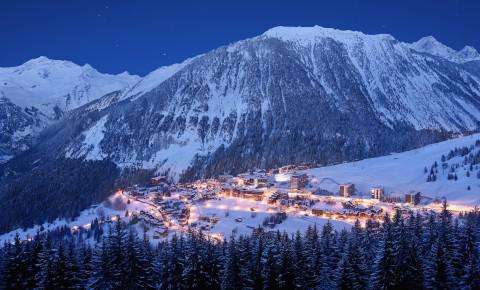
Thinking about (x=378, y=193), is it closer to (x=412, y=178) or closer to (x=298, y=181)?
(x=412, y=178)

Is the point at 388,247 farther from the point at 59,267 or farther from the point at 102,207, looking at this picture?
the point at 102,207

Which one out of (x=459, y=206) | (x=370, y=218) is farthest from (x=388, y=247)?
(x=459, y=206)

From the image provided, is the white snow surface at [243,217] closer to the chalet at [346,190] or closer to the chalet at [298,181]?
the chalet at [298,181]

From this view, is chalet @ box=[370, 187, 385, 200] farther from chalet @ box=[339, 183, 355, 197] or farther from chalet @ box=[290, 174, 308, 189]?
chalet @ box=[290, 174, 308, 189]

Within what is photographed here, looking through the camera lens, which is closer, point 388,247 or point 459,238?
point 388,247

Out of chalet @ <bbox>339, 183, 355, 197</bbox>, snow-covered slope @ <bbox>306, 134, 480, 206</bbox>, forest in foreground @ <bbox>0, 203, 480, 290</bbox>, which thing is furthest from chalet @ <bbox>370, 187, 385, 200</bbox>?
forest in foreground @ <bbox>0, 203, 480, 290</bbox>

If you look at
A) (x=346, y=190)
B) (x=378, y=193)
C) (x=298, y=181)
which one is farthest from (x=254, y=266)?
(x=298, y=181)

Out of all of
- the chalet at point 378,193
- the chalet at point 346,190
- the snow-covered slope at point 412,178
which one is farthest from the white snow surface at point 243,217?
the snow-covered slope at point 412,178
